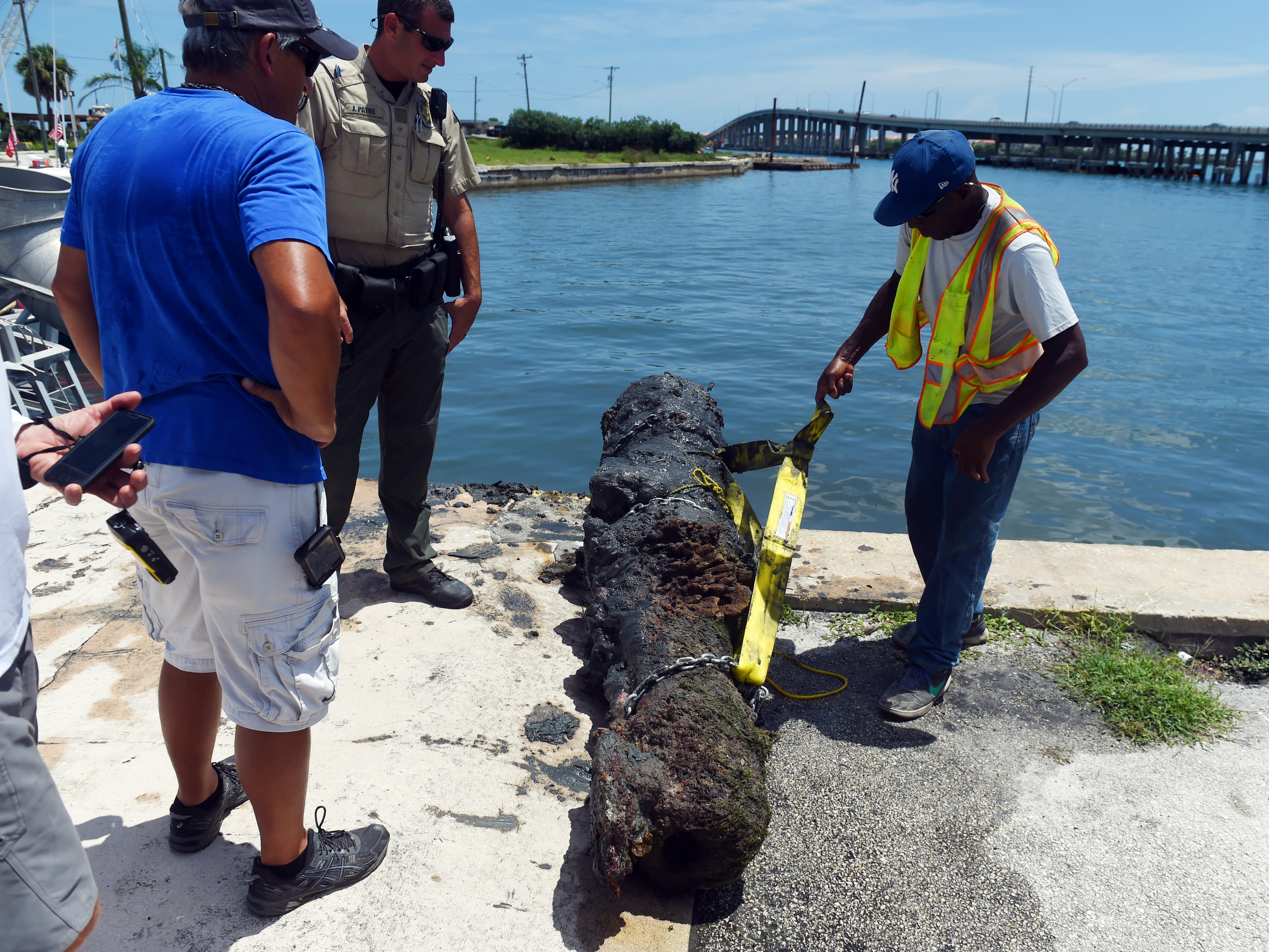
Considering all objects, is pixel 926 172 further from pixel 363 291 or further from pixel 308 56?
pixel 363 291

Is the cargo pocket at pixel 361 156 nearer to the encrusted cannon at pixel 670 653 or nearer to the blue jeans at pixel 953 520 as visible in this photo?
the encrusted cannon at pixel 670 653

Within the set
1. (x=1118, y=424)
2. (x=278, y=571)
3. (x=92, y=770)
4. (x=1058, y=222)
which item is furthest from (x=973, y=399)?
A: (x=1058, y=222)

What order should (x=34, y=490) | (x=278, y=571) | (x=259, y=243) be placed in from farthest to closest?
(x=34, y=490), (x=278, y=571), (x=259, y=243)

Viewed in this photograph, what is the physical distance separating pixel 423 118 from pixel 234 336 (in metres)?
1.92

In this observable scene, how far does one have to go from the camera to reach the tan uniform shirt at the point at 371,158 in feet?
10.3

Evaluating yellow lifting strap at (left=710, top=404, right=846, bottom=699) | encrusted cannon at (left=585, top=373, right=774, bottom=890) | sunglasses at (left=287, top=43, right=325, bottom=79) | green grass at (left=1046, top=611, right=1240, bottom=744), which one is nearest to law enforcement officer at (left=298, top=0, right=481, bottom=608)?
encrusted cannon at (left=585, top=373, right=774, bottom=890)

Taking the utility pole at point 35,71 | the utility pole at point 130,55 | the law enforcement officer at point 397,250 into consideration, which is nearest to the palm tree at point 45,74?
the utility pole at point 35,71

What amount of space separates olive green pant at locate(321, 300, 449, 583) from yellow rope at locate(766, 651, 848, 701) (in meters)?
1.66

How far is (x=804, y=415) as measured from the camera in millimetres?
9508

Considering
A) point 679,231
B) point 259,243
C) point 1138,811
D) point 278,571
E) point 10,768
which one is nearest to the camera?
point 10,768

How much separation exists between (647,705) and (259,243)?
5.51ft

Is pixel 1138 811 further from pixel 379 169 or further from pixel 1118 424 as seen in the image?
pixel 1118 424

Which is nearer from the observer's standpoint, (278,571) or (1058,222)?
(278,571)

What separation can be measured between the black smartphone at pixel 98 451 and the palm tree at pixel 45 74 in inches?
2779
